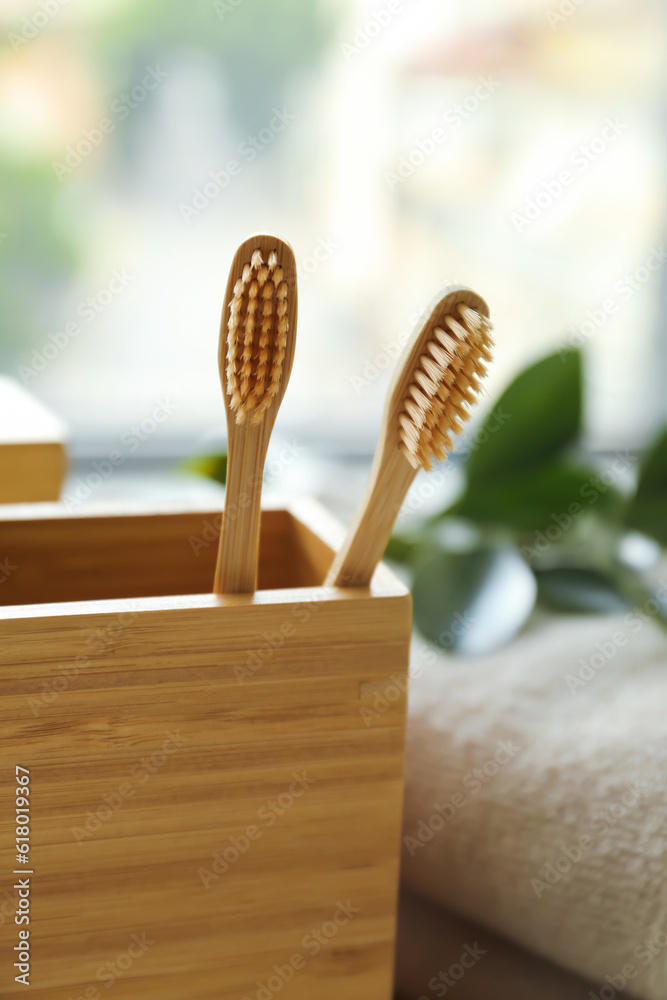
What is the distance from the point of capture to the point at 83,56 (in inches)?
37.7

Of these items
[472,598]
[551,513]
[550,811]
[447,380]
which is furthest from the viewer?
[551,513]

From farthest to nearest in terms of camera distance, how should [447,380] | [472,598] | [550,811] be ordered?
[472,598] → [550,811] → [447,380]

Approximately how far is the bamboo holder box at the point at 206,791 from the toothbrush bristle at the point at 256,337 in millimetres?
69

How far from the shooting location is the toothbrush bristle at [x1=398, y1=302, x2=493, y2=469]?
311mm

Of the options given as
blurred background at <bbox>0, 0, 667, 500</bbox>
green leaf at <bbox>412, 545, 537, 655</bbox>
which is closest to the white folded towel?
green leaf at <bbox>412, 545, 537, 655</bbox>

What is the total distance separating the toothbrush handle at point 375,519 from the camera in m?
0.34

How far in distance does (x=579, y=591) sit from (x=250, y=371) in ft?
1.37

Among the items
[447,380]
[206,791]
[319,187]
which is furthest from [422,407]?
[319,187]

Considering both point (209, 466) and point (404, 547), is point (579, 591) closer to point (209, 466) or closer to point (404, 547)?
point (404, 547)

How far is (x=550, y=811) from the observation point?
468 millimetres

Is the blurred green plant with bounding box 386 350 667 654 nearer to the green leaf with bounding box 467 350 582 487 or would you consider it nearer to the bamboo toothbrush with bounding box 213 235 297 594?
the green leaf with bounding box 467 350 582 487

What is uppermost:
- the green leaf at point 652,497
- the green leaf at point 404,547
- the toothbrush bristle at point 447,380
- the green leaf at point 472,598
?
the toothbrush bristle at point 447,380

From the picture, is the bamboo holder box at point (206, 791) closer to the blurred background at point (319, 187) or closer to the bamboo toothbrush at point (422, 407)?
the bamboo toothbrush at point (422, 407)

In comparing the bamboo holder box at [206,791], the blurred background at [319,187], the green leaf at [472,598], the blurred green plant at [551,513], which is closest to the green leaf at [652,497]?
the blurred green plant at [551,513]
